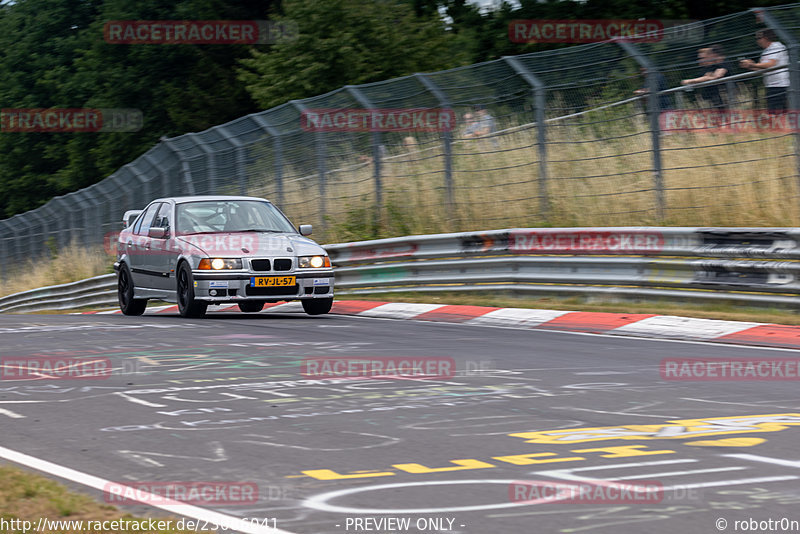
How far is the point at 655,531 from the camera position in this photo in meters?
4.22

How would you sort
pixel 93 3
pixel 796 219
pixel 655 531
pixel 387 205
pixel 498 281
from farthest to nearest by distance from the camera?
pixel 93 3 → pixel 387 205 → pixel 498 281 → pixel 796 219 → pixel 655 531

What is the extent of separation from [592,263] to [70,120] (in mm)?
45981

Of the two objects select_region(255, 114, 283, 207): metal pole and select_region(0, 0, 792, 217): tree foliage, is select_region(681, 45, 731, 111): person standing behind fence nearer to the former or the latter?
select_region(255, 114, 283, 207): metal pole

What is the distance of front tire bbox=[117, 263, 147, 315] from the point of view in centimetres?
1705

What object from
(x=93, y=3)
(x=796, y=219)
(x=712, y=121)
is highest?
(x=93, y=3)

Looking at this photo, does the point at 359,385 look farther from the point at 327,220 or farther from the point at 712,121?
the point at 327,220

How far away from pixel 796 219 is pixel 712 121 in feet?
5.06

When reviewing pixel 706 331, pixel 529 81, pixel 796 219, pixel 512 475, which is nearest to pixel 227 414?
pixel 512 475

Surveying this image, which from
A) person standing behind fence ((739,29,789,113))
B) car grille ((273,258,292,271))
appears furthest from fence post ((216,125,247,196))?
person standing behind fence ((739,29,789,113))

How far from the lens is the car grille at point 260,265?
14234 mm

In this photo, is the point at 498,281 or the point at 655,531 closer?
the point at 655,531

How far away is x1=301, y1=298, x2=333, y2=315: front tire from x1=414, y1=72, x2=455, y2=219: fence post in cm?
299
